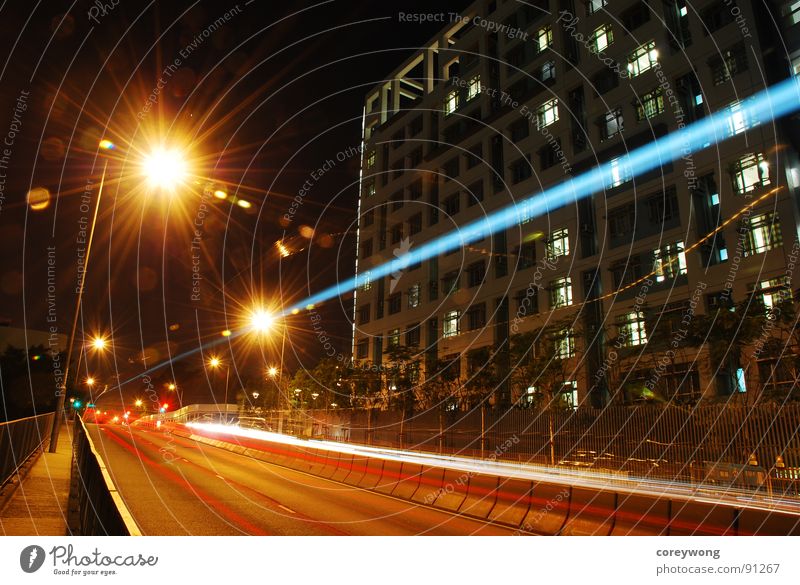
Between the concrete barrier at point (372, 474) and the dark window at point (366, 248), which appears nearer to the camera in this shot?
the concrete barrier at point (372, 474)

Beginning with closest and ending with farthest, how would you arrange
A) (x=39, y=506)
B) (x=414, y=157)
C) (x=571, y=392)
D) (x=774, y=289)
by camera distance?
(x=39, y=506), (x=774, y=289), (x=571, y=392), (x=414, y=157)

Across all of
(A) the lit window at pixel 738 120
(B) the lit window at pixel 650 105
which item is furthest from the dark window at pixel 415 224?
(A) the lit window at pixel 738 120

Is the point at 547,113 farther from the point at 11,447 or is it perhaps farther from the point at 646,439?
the point at 11,447

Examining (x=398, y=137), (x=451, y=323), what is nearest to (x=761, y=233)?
(x=451, y=323)

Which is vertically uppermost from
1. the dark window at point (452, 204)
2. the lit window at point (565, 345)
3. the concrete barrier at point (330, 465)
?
the dark window at point (452, 204)

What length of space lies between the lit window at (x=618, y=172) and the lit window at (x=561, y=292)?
7.07m

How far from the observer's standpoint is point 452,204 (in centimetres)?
5347

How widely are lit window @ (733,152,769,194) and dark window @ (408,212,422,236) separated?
30.8 meters

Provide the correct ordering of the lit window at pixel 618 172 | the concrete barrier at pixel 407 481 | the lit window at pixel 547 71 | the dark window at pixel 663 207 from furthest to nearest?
1. the lit window at pixel 547 71
2. the lit window at pixel 618 172
3. the dark window at pixel 663 207
4. the concrete barrier at pixel 407 481

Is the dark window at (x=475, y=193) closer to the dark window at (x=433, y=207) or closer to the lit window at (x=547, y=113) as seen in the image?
the dark window at (x=433, y=207)

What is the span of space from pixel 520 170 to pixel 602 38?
11.1 meters

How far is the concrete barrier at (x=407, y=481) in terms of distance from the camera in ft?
53.3

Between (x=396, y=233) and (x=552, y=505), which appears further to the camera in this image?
(x=396, y=233)

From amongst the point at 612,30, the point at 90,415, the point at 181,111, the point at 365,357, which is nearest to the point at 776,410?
the point at 181,111
